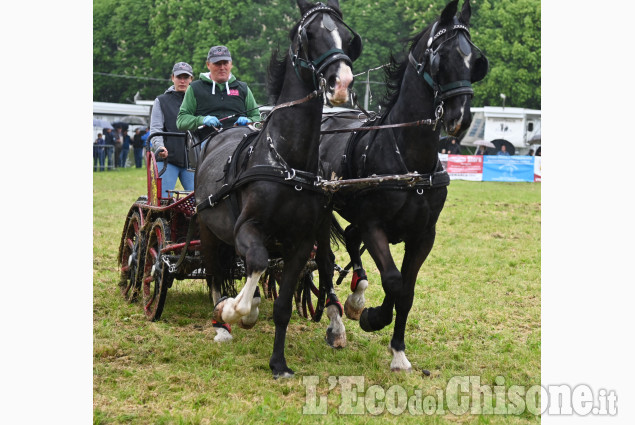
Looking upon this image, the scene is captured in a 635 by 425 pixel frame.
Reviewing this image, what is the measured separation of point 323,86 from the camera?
15.6ft

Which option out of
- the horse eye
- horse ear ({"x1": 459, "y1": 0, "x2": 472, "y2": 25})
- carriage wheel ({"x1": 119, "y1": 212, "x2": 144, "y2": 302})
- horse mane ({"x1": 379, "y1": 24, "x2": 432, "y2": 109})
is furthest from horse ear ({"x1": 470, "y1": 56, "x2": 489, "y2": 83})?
carriage wheel ({"x1": 119, "y1": 212, "x2": 144, "y2": 302})

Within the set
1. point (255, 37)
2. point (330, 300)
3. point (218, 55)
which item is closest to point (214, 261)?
point (330, 300)

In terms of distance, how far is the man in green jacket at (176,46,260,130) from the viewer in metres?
6.82

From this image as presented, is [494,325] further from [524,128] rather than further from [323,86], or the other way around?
[524,128]

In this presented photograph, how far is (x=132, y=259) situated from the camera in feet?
25.6

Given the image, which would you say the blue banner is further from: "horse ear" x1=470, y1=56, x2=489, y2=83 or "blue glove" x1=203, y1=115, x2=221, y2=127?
"horse ear" x1=470, y1=56, x2=489, y2=83

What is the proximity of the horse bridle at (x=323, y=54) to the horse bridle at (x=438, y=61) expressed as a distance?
0.59m

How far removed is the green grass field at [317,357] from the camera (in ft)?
15.2

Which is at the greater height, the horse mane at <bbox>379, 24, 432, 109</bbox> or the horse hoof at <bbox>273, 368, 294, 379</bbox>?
the horse mane at <bbox>379, 24, 432, 109</bbox>

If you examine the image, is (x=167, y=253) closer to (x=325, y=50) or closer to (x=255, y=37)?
(x=325, y=50)

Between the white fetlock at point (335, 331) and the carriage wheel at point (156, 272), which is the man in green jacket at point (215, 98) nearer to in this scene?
the carriage wheel at point (156, 272)

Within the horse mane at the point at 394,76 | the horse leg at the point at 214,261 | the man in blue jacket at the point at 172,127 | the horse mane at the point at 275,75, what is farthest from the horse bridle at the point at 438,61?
the man in blue jacket at the point at 172,127

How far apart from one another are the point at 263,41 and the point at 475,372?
38148mm

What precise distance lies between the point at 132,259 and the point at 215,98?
82.6 inches
